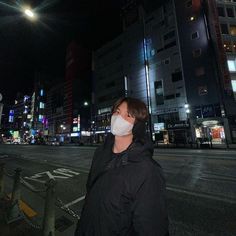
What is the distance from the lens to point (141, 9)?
48000mm

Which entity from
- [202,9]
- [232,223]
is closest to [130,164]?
[232,223]

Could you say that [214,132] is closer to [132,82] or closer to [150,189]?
[132,82]

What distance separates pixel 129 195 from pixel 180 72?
1570 inches

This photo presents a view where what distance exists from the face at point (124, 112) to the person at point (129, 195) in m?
0.10

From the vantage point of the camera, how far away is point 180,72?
37031mm

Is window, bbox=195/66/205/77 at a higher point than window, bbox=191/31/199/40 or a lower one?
lower

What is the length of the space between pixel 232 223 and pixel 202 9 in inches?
1662

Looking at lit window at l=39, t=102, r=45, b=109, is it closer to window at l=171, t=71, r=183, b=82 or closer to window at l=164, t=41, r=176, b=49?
window at l=164, t=41, r=176, b=49

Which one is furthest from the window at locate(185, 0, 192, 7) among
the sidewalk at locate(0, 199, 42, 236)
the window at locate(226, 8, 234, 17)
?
the sidewalk at locate(0, 199, 42, 236)

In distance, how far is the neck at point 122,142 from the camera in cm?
193

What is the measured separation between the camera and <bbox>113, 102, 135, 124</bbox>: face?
197cm

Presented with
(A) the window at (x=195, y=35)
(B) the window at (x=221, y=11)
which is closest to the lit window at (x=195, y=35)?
(A) the window at (x=195, y=35)

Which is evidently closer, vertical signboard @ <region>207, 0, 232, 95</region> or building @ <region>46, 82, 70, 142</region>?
vertical signboard @ <region>207, 0, 232, 95</region>

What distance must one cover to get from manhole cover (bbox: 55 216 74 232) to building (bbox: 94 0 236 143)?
77.3ft
